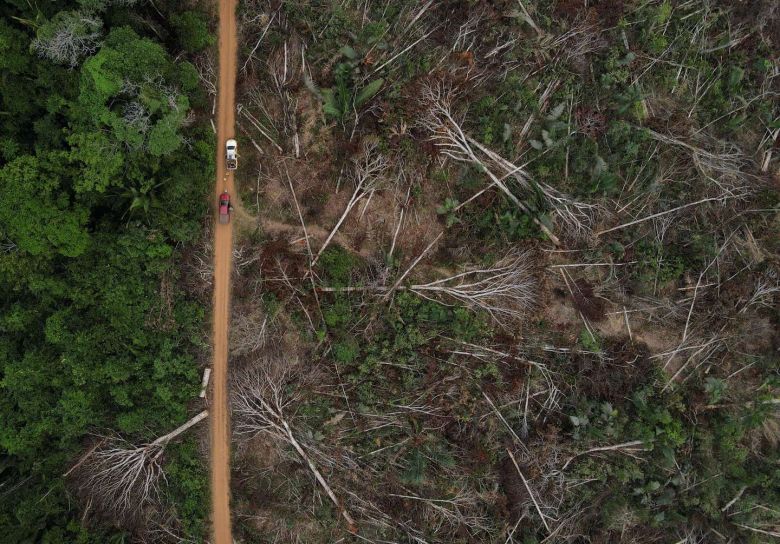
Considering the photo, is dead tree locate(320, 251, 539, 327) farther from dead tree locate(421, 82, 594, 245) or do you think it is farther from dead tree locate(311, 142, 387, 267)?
dead tree locate(311, 142, 387, 267)

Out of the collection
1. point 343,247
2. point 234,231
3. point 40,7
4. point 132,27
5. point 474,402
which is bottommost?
point 474,402

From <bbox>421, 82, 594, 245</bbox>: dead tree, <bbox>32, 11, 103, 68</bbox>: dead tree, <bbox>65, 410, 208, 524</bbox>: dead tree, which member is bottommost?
<bbox>65, 410, 208, 524</bbox>: dead tree

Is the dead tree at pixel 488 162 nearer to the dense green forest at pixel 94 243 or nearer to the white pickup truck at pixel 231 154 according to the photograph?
the white pickup truck at pixel 231 154

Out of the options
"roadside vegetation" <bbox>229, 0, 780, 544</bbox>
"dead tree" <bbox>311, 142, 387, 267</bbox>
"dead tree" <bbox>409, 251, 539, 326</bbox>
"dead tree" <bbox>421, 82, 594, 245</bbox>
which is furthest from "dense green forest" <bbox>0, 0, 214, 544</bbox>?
"dead tree" <bbox>409, 251, 539, 326</bbox>

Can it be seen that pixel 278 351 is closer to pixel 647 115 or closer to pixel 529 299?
pixel 529 299

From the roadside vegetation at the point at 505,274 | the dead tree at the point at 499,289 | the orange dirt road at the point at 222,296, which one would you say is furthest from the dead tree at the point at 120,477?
the dead tree at the point at 499,289

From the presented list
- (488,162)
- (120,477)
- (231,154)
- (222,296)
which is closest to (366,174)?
(488,162)

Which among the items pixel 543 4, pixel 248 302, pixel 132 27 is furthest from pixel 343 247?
pixel 543 4
